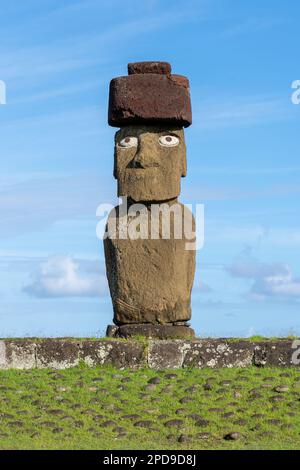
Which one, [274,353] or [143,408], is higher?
[274,353]

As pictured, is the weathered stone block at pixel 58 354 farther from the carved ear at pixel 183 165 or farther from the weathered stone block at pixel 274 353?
the carved ear at pixel 183 165

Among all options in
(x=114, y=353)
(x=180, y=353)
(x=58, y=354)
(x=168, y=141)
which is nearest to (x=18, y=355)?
(x=58, y=354)

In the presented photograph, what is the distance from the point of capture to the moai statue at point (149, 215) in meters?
16.3

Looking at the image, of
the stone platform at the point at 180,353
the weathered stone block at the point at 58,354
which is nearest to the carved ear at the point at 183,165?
the stone platform at the point at 180,353

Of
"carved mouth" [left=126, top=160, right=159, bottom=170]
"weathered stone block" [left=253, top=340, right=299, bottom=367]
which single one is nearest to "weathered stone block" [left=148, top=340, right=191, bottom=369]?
"weathered stone block" [left=253, top=340, right=299, bottom=367]

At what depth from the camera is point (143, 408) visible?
A: 13.1 metres

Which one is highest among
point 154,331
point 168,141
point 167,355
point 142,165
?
point 168,141

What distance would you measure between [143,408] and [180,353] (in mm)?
2405

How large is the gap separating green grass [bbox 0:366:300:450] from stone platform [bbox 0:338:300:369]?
269 millimetres

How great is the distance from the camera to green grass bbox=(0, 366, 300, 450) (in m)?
11.8

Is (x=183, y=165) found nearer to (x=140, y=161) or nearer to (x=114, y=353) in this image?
(x=140, y=161)

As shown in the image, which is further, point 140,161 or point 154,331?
point 140,161
